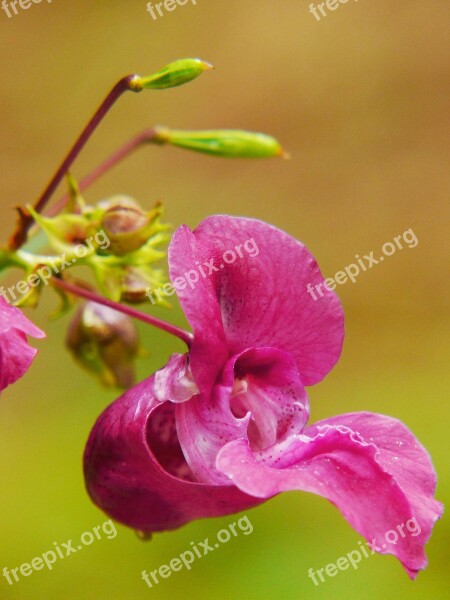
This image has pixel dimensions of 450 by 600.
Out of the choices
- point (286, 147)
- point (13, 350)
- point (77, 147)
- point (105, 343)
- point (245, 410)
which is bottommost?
point (286, 147)

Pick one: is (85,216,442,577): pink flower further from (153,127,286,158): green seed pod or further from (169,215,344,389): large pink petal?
(153,127,286,158): green seed pod

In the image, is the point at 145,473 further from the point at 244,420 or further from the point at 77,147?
the point at 77,147

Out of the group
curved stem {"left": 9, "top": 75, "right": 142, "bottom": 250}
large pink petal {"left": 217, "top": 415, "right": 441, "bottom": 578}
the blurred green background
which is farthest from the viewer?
the blurred green background

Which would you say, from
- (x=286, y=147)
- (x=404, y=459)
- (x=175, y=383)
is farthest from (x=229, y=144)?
(x=286, y=147)

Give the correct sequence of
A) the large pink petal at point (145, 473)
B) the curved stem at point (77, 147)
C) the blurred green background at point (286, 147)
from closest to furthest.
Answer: the large pink petal at point (145, 473) < the curved stem at point (77, 147) < the blurred green background at point (286, 147)

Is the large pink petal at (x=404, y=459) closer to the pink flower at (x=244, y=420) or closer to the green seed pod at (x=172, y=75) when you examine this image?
the pink flower at (x=244, y=420)

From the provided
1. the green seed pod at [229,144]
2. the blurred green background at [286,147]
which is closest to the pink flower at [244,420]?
the green seed pod at [229,144]

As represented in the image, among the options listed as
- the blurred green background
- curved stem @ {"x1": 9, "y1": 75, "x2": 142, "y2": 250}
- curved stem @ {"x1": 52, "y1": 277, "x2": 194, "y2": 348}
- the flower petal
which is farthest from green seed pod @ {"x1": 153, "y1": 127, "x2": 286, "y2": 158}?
the blurred green background
